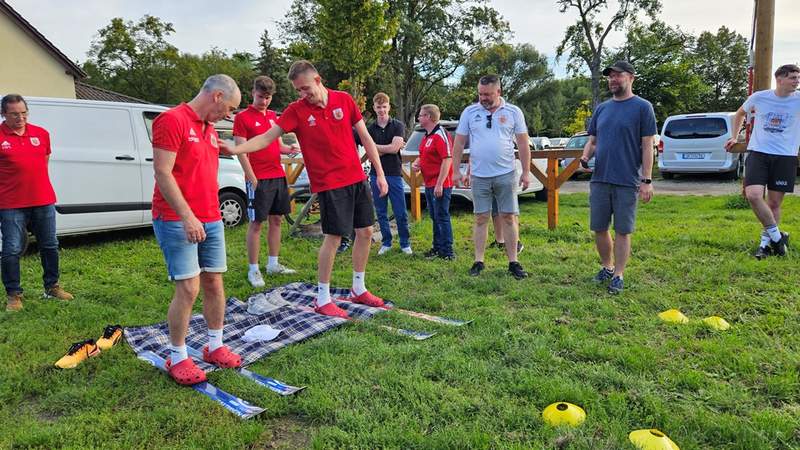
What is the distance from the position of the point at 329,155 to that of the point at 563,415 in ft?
8.34

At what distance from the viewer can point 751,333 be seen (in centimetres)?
337

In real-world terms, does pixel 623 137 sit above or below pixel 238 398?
above

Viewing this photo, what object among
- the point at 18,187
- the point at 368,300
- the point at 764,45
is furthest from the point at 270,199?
the point at 764,45

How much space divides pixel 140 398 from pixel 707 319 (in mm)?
3600

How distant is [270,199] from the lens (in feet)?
17.1

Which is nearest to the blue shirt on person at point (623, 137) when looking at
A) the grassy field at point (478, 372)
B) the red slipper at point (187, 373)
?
the grassy field at point (478, 372)

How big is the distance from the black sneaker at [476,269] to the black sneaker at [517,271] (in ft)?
0.97

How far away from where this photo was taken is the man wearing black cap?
4438 millimetres

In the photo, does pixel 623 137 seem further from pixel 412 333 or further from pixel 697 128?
pixel 697 128

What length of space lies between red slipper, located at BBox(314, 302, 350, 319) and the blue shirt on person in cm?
255

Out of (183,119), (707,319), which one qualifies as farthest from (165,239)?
(707,319)

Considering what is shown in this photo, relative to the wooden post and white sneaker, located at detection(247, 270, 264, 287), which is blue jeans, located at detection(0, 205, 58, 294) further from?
the wooden post

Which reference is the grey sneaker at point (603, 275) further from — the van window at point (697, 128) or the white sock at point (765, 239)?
the van window at point (697, 128)

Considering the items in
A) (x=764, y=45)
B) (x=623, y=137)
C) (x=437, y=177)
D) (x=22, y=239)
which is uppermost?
(x=764, y=45)
